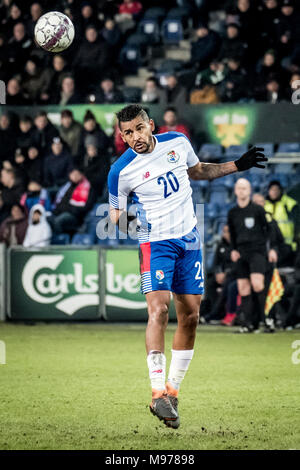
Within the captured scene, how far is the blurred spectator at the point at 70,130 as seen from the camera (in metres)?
16.4

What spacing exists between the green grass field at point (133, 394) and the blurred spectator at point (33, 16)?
8761 millimetres

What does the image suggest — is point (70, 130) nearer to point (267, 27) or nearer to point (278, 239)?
point (267, 27)

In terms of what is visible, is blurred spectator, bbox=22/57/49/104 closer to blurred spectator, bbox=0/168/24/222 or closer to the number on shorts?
blurred spectator, bbox=0/168/24/222

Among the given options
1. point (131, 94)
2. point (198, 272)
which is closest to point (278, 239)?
point (131, 94)

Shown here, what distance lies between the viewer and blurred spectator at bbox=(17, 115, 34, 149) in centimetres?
1684

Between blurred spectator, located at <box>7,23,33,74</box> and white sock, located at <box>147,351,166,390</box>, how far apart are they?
42.7 ft

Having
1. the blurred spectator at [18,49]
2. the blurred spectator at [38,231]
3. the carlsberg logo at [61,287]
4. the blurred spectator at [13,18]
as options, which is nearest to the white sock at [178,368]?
the carlsberg logo at [61,287]

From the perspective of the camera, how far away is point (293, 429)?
6152 millimetres

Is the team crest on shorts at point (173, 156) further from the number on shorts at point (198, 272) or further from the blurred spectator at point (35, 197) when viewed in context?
the blurred spectator at point (35, 197)

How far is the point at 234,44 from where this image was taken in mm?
17094

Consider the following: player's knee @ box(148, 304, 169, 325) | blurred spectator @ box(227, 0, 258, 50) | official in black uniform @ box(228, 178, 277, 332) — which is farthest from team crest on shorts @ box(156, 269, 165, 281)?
blurred spectator @ box(227, 0, 258, 50)
